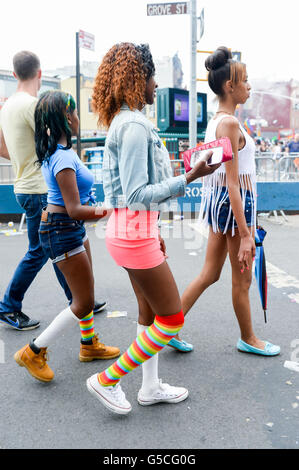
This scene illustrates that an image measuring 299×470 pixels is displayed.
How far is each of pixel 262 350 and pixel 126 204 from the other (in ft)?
5.51

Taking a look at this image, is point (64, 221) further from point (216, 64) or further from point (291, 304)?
point (291, 304)

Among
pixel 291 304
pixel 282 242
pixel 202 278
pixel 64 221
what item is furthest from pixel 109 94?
pixel 282 242

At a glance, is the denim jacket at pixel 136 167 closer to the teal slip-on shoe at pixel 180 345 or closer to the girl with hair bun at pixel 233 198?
the girl with hair bun at pixel 233 198

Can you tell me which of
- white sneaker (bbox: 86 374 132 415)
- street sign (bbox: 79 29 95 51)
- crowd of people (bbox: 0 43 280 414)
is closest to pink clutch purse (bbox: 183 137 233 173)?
crowd of people (bbox: 0 43 280 414)

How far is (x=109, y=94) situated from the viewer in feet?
7.60

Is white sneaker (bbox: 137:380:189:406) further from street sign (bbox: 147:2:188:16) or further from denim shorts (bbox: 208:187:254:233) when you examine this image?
street sign (bbox: 147:2:188:16)

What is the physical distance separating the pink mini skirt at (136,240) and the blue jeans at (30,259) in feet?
5.28

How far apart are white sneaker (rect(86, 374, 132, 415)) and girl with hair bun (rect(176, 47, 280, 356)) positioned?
91 centimetres

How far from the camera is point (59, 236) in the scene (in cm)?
290

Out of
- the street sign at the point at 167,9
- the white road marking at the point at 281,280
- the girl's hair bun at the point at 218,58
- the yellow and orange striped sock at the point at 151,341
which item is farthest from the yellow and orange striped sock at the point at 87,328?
the street sign at the point at 167,9

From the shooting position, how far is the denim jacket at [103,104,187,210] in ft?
7.00

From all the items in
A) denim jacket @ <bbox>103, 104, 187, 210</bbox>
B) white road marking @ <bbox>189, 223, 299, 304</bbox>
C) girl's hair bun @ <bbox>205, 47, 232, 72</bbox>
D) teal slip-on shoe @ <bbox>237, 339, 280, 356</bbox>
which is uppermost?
girl's hair bun @ <bbox>205, 47, 232, 72</bbox>

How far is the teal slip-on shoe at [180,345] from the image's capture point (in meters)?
3.41
